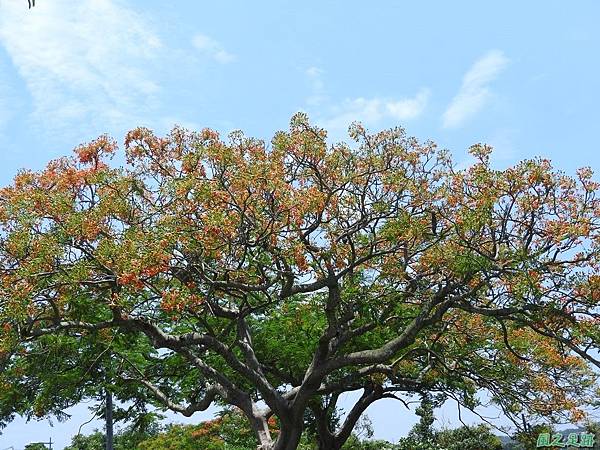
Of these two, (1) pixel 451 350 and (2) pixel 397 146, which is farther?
(1) pixel 451 350

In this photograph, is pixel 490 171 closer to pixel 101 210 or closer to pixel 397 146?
pixel 397 146

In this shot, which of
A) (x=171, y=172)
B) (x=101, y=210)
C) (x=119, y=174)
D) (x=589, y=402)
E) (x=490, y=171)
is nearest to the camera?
(x=490, y=171)

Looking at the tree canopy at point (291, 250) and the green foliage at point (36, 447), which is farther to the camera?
the green foliage at point (36, 447)

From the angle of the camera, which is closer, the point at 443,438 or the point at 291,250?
the point at 291,250

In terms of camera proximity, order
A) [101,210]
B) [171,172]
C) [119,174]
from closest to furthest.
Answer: [101,210]
[119,174]
[171,172]

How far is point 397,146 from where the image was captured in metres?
10.9

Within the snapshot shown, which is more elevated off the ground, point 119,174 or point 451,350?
point 119,174

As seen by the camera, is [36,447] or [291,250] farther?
[36,447]

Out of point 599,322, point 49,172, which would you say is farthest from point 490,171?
point 49,172

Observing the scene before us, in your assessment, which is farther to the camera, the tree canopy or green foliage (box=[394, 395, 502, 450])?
green foliage (box=[394, 395, 502, 450])

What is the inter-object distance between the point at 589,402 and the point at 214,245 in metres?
7.91

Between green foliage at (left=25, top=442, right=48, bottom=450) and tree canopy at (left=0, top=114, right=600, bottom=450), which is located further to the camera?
green foliage at (left=25, top=442, right=48, bottom=450)

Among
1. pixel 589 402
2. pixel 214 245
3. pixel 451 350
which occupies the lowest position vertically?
pixel 589 402

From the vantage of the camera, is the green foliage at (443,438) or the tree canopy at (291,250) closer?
the tree canopy at (291,250)
